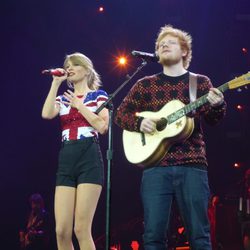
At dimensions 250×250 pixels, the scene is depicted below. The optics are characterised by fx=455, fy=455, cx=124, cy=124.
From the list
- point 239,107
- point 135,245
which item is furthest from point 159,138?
point 239,107

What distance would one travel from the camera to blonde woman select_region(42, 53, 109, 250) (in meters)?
4.04

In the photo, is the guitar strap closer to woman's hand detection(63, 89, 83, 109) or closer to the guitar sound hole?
the guitar sound hole

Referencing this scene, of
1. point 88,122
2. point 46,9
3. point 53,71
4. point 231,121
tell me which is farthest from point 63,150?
point 231,121

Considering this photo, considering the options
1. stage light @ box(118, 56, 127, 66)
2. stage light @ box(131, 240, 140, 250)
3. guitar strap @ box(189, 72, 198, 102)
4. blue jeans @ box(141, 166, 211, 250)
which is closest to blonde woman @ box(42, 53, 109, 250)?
blue jeans @ box(141, 166, 211, 250)

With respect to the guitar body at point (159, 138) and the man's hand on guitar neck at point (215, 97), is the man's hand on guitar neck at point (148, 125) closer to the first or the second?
the guitar body at point (159, 138)

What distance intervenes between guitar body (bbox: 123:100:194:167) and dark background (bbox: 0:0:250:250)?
6.94 metres

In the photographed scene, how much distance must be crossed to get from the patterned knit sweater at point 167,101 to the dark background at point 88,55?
6.71 meters

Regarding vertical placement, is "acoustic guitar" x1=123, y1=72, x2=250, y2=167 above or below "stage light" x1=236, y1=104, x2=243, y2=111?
below

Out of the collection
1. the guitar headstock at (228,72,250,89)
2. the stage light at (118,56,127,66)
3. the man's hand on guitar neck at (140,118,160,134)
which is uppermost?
the stage light at (118,56,127,66)

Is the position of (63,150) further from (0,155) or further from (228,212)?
(228,212)

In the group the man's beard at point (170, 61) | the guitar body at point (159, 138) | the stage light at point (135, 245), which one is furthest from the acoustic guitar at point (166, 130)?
the stage light at point (135, 245)

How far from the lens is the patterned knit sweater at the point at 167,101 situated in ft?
11.7

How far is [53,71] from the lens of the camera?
446 centimetres

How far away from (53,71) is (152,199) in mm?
1706
